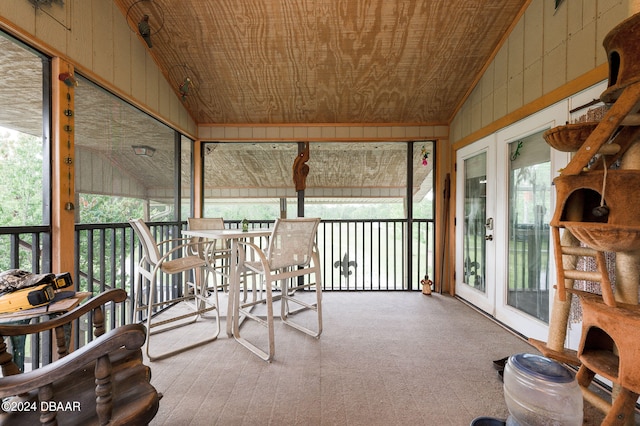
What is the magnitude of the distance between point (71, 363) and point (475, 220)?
3.48 meters

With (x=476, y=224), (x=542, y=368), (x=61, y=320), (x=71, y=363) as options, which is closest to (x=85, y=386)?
(x=61, y=320)

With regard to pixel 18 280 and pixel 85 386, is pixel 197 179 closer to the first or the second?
pixel 18 280

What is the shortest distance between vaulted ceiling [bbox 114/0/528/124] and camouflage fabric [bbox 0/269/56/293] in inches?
87.6

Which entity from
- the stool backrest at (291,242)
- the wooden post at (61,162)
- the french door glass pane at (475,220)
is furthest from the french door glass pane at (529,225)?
the wooden post at (61,162)

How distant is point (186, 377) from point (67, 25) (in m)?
2.44

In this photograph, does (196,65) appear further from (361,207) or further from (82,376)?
(361,207)

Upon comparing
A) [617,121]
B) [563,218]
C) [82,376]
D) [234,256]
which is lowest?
[82,376]

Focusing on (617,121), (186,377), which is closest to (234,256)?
(186,377)

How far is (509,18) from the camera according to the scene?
2.34 m

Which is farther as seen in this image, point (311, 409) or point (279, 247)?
point (279, 247)

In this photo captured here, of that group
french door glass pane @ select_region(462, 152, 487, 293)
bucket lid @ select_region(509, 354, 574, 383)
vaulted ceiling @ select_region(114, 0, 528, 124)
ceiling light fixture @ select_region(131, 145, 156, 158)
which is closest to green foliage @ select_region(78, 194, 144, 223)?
ceiling light fixture @ select_region(131, 145, 156, 158)

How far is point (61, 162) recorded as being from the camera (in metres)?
1.74

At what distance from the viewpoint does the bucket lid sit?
3.93 feet

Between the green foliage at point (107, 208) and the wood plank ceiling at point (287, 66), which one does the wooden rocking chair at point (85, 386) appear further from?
the wood plank ceiling at point (287, 66)
